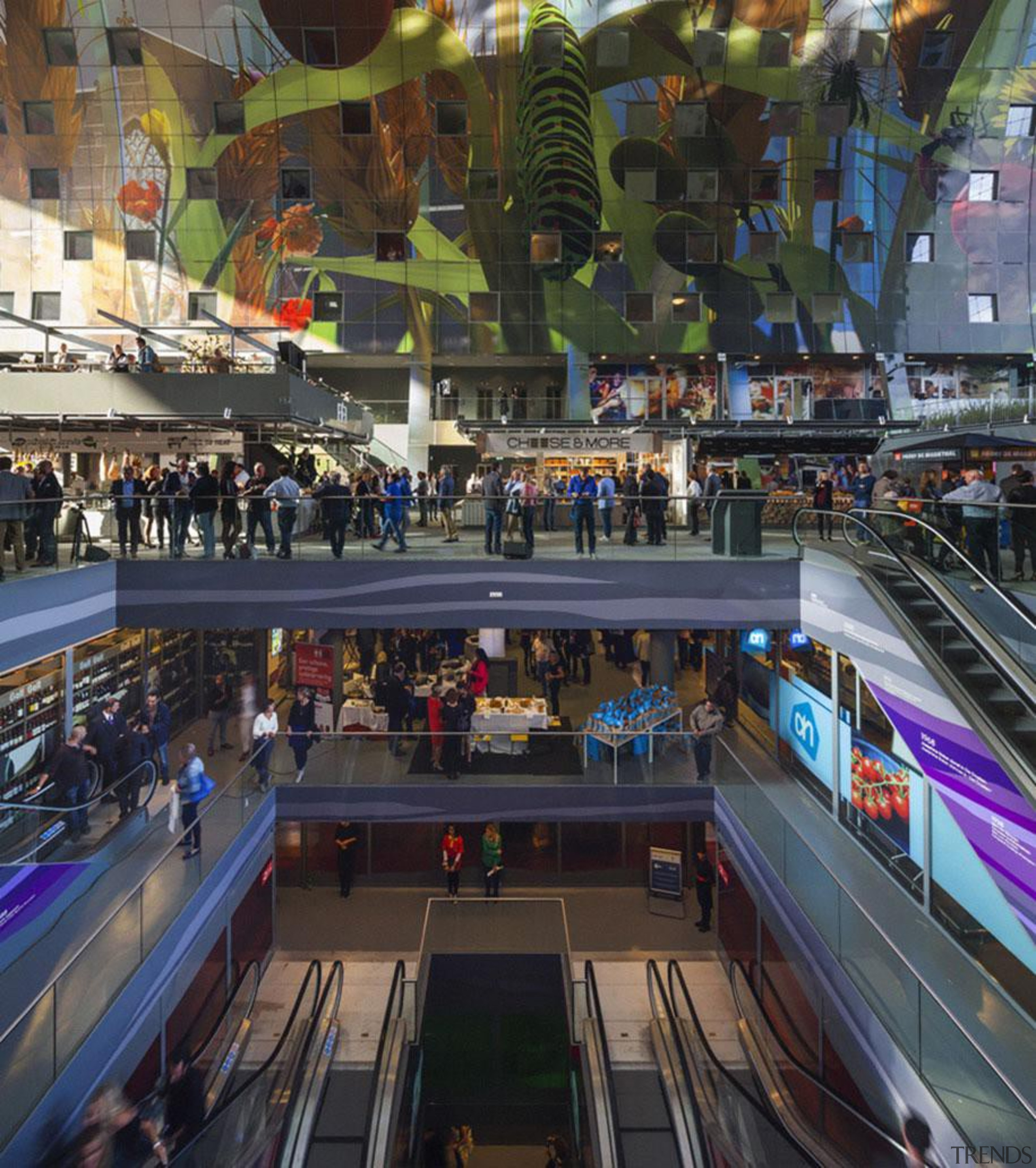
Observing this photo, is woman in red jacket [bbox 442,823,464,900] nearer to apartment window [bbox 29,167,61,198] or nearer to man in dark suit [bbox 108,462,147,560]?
man in dark suit [bbox 108,462,147,560]

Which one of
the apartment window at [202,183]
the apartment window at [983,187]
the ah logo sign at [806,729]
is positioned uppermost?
the apartment window at [202,183]

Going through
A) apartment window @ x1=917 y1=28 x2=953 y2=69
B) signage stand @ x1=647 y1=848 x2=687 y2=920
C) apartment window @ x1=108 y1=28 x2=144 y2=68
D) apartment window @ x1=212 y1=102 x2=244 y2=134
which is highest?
apartment window @ x1=108 y1=28 x2=144 y2=68

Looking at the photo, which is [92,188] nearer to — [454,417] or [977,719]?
[454,417]

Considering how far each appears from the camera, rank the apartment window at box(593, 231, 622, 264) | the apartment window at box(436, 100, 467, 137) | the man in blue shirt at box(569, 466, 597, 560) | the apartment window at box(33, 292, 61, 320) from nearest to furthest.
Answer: the man in blue shirt at box(569, 466, 597, 560) < the apartment window at box(436, 100, 467, 137) < the apartment window at box(593, 231, 622, 264) < the apartment window at box(33, 292, 61, 320)

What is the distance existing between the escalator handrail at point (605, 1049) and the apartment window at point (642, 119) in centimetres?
2548

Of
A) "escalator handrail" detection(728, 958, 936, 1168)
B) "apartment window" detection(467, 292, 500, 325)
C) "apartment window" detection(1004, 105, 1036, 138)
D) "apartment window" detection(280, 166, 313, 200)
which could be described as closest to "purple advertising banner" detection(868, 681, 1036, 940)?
"escalator handrail" detection(728, 958, 936, 1168)

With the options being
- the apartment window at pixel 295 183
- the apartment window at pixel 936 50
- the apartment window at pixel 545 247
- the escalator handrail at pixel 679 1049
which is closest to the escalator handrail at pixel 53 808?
the escalator handrail at pixel 679 1049

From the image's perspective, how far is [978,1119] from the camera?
19.6 feet

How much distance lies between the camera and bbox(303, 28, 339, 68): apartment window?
1071 inches

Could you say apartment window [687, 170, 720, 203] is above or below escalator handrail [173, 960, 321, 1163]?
above

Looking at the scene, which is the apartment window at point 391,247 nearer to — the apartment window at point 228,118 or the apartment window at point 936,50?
the apartment window at point 228,118

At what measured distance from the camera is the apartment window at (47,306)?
2923 centimetres

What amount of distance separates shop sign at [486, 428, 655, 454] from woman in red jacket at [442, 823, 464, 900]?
1136cm

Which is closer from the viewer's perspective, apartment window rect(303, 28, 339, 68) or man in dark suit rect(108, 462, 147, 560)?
man in dark suit rect(108, 462, 147, 560)
